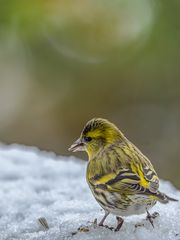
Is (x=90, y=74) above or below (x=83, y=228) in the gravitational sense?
below

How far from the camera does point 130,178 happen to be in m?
2.50

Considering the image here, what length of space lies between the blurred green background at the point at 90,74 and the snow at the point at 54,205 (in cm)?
275

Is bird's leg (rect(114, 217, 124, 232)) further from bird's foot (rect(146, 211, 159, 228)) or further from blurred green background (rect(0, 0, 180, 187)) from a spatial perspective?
blurred green background (rect(0, 0, 180, 187))

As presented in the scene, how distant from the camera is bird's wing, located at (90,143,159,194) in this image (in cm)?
247

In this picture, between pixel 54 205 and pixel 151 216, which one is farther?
pixel 54 205

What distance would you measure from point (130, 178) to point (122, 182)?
1.3 inches

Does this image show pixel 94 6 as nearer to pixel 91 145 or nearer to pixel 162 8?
pixel 162 8

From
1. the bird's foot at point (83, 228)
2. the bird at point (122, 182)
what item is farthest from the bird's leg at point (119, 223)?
the bird's foot at point (83, 228)

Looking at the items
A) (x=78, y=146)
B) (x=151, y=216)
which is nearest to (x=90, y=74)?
(x=78, y=146)

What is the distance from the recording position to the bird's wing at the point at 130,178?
2469mm

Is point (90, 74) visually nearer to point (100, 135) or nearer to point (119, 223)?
point (100, 135)

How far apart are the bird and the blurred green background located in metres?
3.88

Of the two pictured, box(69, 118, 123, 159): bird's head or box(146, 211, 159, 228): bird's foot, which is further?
box(69, 118, 123, 159): bird's head

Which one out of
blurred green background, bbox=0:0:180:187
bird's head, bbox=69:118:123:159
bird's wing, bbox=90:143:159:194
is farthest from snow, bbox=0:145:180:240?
blurred green background, bbox=0:0:180:187
